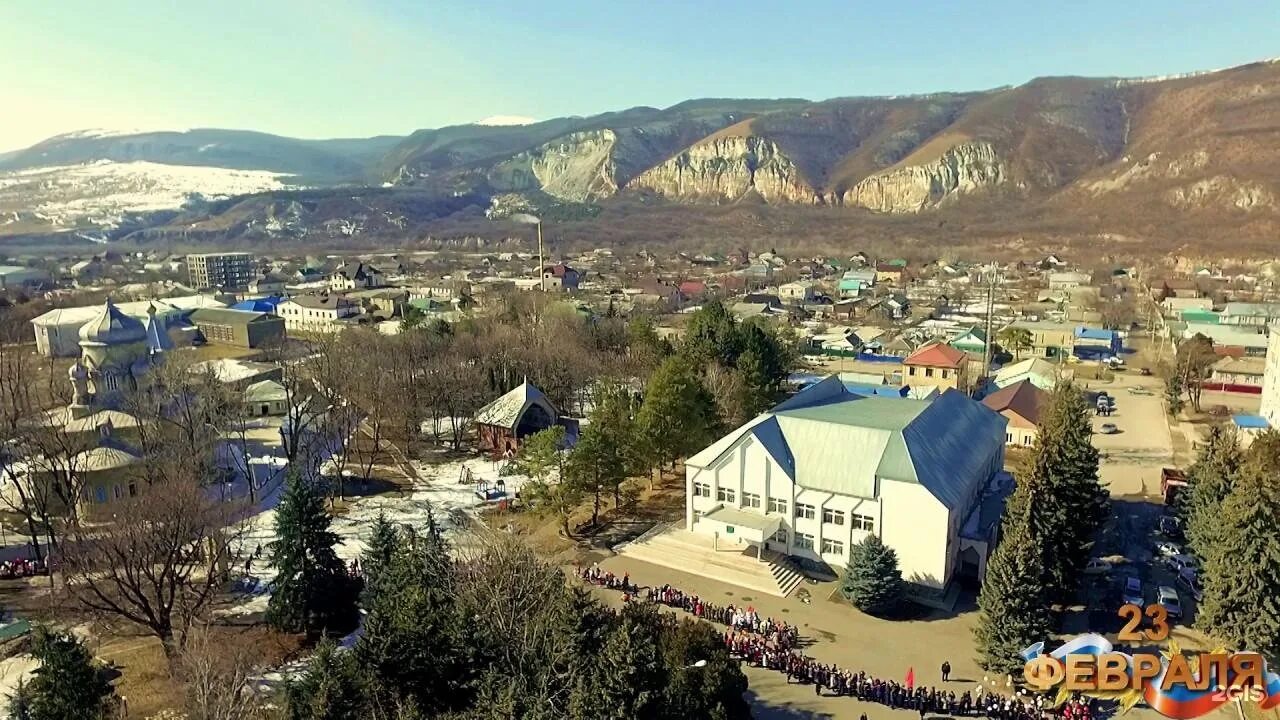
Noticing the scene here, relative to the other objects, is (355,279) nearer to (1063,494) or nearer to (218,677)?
(218,677)

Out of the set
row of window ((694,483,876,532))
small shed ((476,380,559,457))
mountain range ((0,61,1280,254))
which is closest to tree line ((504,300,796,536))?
row of window ((694,483,876,532))

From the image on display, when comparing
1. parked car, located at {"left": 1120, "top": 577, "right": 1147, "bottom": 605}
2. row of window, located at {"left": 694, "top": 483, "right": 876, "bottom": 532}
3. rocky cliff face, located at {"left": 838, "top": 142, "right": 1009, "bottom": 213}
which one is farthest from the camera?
rocky cliff face, located at {"left": 838, "top": 142, "right": 1009, "bottom": 213}

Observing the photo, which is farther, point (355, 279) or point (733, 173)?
point (733, 173)

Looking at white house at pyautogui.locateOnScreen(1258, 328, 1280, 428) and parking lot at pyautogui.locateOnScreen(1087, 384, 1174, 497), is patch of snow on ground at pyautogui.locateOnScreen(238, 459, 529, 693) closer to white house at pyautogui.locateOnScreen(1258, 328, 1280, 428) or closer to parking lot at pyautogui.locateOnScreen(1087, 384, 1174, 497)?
parking lot at pyautogui.locateOnScreen(1087, 384, 1174, 497)

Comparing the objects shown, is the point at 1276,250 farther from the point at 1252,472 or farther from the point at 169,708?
the point at 169,708

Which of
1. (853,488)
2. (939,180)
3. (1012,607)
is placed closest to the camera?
(1012,607)

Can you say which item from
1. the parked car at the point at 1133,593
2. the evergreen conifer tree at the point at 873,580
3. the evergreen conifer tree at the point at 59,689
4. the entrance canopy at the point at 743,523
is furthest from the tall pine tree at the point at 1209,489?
the evergreen conifer tree at the point at 59,689

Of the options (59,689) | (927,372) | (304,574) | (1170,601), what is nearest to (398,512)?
(304,574)
